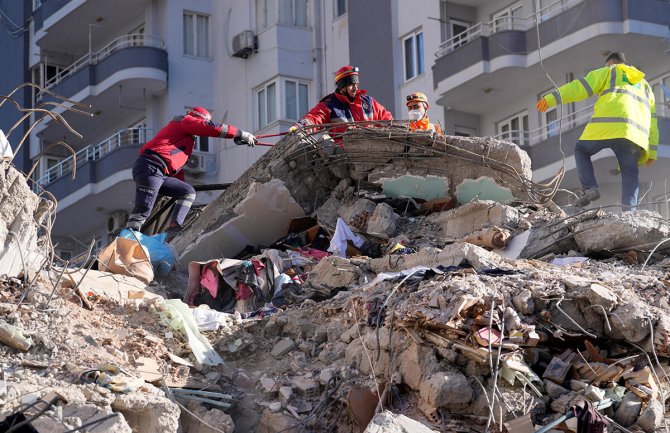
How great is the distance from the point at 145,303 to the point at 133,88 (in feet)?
64.7

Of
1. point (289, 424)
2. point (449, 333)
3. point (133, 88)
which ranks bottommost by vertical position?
point (289, 424)

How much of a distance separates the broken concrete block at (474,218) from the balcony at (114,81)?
16749 mm

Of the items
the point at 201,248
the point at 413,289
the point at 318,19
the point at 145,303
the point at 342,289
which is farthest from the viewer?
the point at 318,19

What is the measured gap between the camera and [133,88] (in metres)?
28.3

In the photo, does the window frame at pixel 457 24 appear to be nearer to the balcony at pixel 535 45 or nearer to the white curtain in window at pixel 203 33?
the balcony at pixel 535 45

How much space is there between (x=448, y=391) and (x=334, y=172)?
5624 millimetres

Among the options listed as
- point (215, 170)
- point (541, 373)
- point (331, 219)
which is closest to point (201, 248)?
point (331, 219)

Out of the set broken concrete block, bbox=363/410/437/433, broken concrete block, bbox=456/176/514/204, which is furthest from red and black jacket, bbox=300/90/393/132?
broken concrete block, bbox=363/410/437/433

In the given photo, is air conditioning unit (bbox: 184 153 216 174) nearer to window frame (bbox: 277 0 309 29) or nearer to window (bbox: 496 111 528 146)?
window frame (bbox: 277 0 309 29)

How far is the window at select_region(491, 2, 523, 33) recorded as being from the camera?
23.0 meters

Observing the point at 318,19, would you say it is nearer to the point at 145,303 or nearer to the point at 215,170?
the point at 215,170

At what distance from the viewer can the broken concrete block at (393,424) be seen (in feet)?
22.8

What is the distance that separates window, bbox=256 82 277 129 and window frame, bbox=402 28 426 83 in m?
3.29

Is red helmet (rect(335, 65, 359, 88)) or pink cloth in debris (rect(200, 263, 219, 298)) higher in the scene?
red helmet (rect(335, 65, 359, 88))
